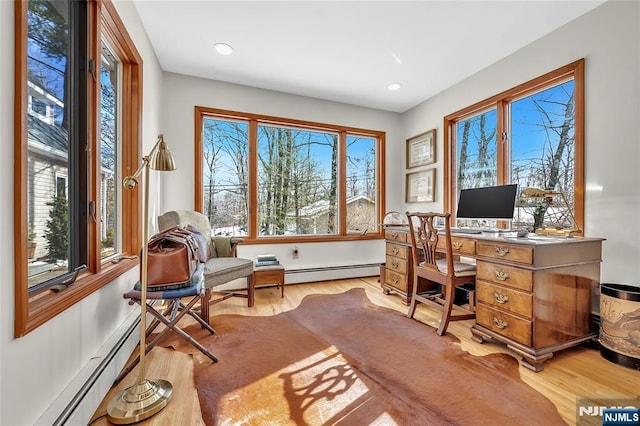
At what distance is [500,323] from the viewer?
198 cm

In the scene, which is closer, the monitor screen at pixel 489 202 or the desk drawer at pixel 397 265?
the monitor screen at pixel 489 202

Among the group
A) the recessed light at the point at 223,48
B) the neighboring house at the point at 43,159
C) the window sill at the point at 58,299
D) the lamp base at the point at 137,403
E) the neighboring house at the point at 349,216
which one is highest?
the recessed light at the point at 223,48

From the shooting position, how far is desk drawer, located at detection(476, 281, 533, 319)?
5.97 ft

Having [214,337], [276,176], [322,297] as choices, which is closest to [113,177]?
[214,337]

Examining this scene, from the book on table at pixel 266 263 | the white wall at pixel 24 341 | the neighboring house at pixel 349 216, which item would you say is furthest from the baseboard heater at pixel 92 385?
the neighboring house at pixel 349 216

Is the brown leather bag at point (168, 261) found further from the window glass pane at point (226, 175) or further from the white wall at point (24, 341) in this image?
the window glass pane at point (226, 175)

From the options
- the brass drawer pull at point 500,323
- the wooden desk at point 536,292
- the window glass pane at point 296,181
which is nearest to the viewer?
the wooden desk at point 536,292

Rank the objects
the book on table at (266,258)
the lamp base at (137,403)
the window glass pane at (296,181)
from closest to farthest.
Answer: the lamp base at (137,403) → the book on table at (266,258) → the window glass pane at (296,181)

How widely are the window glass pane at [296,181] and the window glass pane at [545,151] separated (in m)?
2.18

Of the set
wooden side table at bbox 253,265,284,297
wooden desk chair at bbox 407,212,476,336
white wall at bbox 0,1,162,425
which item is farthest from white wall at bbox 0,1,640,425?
wooden desk chair at bbox 407,212,476,336

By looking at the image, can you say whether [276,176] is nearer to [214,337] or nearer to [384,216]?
[384,216]

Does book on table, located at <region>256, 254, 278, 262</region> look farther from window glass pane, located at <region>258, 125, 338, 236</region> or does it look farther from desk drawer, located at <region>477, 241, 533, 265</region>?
desk drawer, located at <region>477, 241, 533, 265</region>

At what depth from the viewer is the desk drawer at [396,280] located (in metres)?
3.05

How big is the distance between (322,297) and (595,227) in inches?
97.5
